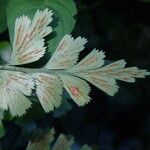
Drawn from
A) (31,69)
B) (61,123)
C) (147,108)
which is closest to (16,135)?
(61,123)

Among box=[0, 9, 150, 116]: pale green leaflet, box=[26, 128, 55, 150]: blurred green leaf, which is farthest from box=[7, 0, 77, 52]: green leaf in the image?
box=[26, 128, 55, 150]: blurred green leaf

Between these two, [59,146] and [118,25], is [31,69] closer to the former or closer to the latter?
[59,146]

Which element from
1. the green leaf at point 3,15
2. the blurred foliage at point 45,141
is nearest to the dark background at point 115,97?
the blurred foliage at point 45,141

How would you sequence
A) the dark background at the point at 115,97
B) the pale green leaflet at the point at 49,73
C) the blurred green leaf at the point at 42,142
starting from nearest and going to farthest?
the pale green leaflet at the point at 49,73 < the blurred green leaf at the point at 42,142 < the dark background at the point at 115,97

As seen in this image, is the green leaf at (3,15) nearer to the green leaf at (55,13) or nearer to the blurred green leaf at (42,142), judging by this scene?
the green leaf at (55,13)

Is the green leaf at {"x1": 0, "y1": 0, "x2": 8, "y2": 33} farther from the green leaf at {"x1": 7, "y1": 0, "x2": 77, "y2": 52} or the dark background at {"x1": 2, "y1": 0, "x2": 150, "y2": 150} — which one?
the dark background at {"x1": 2, "y1": 0, "x2": 150, "y2": 150}

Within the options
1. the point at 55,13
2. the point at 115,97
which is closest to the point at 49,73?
the point at 55,13

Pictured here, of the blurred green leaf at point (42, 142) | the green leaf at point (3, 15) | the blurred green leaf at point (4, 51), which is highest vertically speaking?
the green leaf at point (3, 15)
